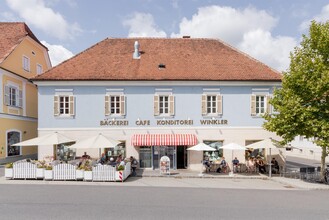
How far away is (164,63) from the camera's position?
71.4 feet

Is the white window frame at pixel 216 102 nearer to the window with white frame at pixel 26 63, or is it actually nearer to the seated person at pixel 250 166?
the seated person at pixel 250 166

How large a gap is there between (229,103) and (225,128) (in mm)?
2143

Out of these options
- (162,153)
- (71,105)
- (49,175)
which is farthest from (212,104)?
(49,175)

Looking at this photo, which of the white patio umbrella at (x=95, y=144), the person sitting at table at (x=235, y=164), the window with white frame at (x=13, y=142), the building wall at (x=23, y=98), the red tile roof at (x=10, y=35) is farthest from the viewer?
the red tile roof at (x=10, y=35)

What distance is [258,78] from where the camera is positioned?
20141 mm

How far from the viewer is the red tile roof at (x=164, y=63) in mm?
20125

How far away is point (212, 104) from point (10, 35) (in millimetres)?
22135

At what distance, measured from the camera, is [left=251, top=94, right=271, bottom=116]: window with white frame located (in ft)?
67.2

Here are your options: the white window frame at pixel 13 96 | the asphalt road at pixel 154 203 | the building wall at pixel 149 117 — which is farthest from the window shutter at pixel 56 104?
the asphalt road at pixel 154 203

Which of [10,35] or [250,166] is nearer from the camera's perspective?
[250,166]

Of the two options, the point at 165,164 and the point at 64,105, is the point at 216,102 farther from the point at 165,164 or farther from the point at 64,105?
the point at 64,105

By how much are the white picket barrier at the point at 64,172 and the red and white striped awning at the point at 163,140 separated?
5.20 metres

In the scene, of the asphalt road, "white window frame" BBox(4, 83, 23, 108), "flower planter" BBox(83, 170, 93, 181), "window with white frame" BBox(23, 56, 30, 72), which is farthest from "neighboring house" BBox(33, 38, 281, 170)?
"window with white frame" BBox(23, 56, 30, 72)

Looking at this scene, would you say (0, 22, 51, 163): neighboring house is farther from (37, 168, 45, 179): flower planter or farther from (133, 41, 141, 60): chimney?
(133, 41, 141, 60): chimney
